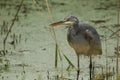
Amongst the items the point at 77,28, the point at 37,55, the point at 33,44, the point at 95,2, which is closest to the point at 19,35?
the point at 33,44

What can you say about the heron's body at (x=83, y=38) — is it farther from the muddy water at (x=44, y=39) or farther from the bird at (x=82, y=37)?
the muddy water at (x=44, y=39)

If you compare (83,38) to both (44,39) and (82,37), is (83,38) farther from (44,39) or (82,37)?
(44,39)

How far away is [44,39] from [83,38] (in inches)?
47.4

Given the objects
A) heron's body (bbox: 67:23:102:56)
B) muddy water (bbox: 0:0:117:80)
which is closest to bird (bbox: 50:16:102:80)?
heron's body (bbox: 67:23:102:56)

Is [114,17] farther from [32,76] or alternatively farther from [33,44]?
[32,76]

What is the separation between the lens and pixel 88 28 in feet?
16.2

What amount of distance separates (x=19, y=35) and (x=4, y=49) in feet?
2.19

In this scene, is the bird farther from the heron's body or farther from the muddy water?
the muddy water

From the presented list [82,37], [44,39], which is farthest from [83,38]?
[44,39]

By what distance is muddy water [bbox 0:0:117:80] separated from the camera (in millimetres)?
4844

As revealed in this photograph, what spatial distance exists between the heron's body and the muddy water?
0.22 m

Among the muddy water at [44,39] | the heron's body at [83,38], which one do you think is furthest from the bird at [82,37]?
the muddy water at [44,39]

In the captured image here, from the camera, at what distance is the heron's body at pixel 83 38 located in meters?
4.91

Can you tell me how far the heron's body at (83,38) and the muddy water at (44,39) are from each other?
223mm
